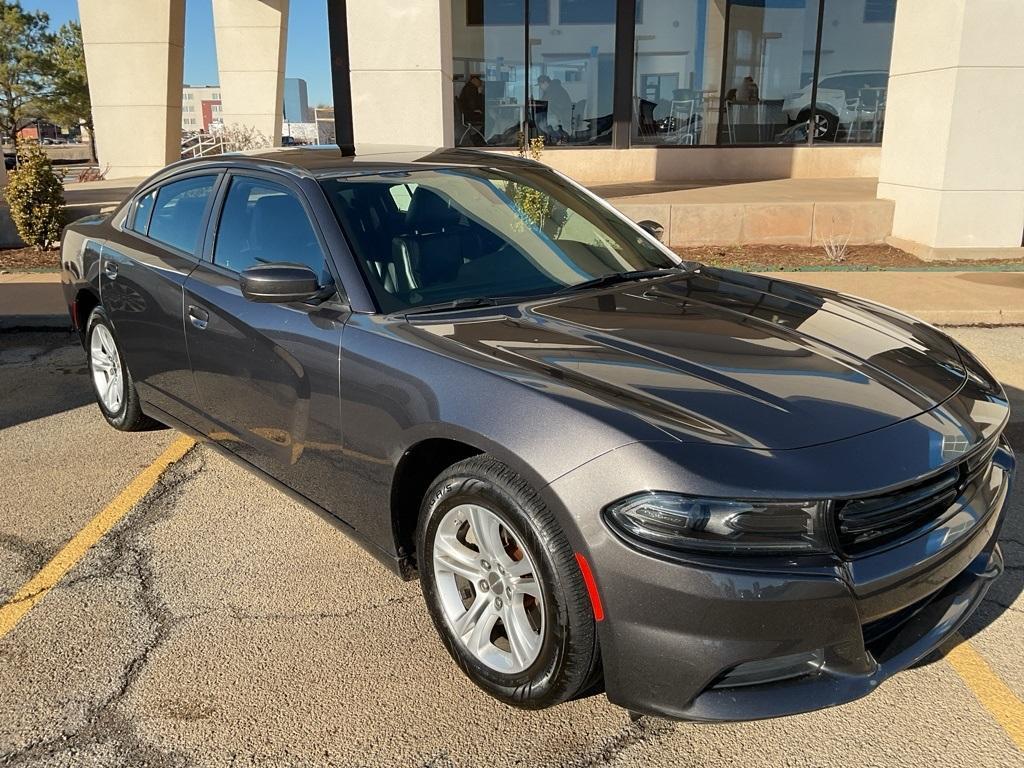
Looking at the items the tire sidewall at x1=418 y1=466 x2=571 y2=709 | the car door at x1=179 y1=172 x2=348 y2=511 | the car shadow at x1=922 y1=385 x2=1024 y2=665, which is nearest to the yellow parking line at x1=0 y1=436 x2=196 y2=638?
the car door at x1=179 y1=172 x2=348 y2=511

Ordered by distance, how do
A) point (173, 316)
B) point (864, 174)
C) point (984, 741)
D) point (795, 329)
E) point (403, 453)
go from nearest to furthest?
point (984, 741) → point (403, 453) → point (795, 329) → point (173, 316) → point (864, 174)

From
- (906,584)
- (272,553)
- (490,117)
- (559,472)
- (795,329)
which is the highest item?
(490,117)

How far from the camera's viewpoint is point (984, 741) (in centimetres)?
250

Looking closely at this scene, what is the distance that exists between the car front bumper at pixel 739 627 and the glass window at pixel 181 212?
2.63 meters

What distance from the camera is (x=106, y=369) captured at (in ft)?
16.5

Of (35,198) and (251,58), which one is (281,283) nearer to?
(35,198)

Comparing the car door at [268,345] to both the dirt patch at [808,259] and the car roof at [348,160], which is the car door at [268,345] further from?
the dirt patch at [808,259]

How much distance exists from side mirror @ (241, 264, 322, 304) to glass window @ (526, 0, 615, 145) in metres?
14.7

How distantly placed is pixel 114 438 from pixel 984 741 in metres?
4.62

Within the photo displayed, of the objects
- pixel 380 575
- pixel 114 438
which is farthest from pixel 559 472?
pixel 114 438

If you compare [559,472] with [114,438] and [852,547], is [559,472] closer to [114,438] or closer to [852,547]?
[852,547]

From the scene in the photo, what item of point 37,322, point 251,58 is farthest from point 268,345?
point 251,58

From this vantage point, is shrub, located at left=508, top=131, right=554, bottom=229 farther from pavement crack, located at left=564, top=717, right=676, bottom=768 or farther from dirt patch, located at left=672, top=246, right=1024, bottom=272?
dirt patch, located at left=672, top=246, right=1024, bottom=272

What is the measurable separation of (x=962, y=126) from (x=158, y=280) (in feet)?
30.5
